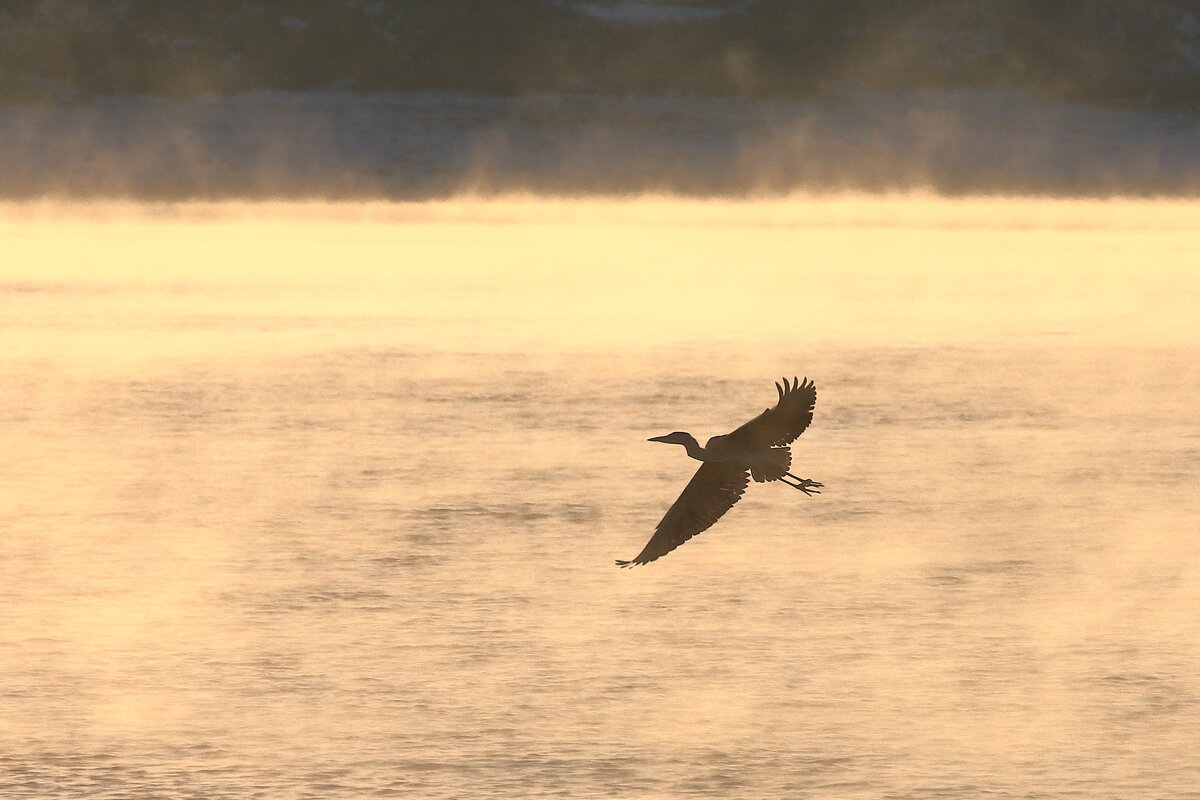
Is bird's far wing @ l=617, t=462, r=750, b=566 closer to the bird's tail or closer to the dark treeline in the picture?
the bird's tail

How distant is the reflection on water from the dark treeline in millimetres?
40776

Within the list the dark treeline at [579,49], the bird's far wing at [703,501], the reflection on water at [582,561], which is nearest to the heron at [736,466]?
the bird's far wing at [703,501]

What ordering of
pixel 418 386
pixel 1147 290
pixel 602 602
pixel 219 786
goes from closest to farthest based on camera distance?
pixel 219 786
pixel 602 602
pixel 418 386
pixel 1147 290

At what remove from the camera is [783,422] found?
39.4 ft

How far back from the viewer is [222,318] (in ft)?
126

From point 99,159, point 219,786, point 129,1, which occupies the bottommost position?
point 219,786

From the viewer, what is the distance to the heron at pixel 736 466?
1201 cm

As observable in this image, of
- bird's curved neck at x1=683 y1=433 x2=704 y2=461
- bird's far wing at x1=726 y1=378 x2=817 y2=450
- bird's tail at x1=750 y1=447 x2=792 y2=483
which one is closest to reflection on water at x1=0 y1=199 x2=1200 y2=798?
bird's curved neck at x1=683 y1=433 x2=704 y2=461

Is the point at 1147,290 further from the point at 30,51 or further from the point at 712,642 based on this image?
the point at 30,51

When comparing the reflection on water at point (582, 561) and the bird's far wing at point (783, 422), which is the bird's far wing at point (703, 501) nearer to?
the bird's far wing at point (783, 422)

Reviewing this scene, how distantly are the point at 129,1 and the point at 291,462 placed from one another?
66103mm

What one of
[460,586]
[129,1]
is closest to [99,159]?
[129,1]

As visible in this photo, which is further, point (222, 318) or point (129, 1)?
point (129, 1)

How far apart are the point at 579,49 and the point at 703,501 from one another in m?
72.1
